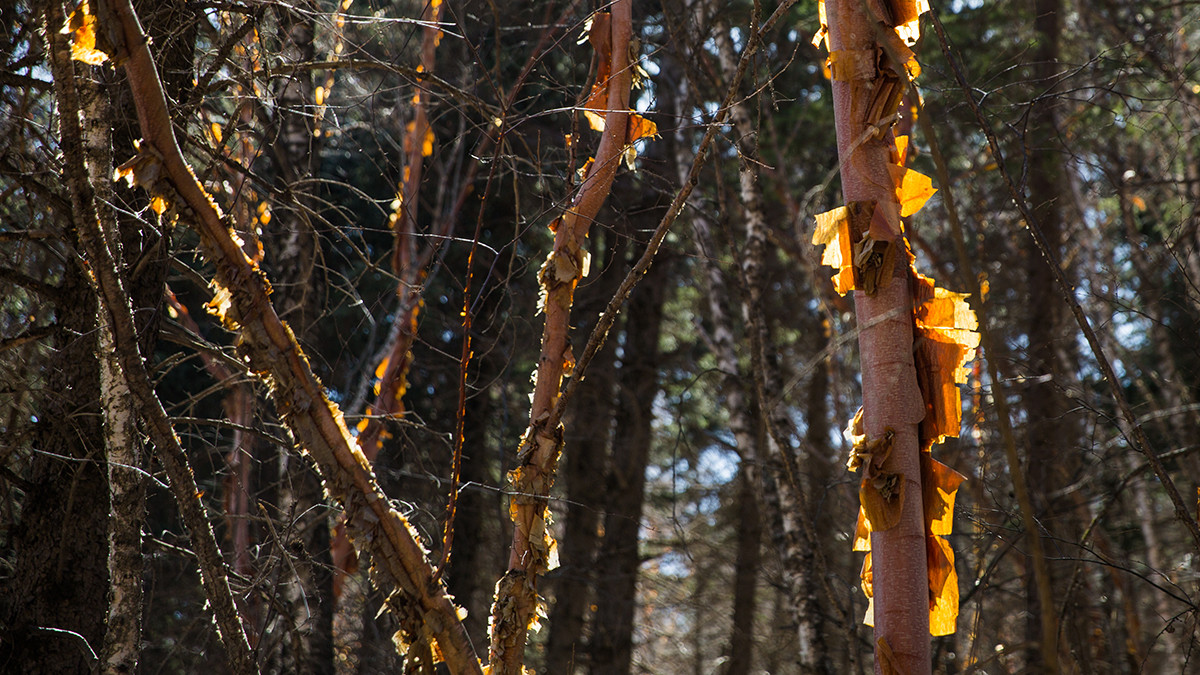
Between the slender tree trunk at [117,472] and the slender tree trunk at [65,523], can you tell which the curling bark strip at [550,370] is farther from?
the slender tree trunk at [65,523]

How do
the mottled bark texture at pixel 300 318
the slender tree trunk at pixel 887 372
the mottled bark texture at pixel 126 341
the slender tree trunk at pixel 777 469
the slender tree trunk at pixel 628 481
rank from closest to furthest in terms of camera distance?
the slender tree trunk at pixel 887 372 → the mottled bark texture at pixel 126 341 → the mottled bark texture at pixel 300 318 → the slender tree trunk at pixel 777 469 → the slender tree trunk at pixel 628 481

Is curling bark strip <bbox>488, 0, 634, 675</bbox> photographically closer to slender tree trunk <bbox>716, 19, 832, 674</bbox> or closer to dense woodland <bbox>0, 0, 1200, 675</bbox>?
dense woodland <bbox>0, 0, 1200, 675</bbox>

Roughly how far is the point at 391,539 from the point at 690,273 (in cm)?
818

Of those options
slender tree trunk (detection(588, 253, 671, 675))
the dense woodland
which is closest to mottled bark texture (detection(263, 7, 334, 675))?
the dense woodland

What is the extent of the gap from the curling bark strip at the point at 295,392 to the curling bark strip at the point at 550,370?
250mm

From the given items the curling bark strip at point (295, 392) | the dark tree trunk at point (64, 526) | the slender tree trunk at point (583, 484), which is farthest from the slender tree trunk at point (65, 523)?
the slender tree trunk at point (583, 484)

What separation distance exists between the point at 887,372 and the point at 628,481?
7.33 m

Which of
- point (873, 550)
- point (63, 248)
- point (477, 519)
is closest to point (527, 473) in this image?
point (873, 550)

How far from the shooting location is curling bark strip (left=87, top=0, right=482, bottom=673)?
2098 mm

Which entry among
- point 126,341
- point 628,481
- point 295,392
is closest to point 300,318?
point 126,341

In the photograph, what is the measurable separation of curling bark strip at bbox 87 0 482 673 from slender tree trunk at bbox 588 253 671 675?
632 cm

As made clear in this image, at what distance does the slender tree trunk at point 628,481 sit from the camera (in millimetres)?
8484

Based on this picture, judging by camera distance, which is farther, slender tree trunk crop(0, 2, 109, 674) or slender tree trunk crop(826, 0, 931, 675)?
slender tree trunk crop(0, 2, 109, 674)

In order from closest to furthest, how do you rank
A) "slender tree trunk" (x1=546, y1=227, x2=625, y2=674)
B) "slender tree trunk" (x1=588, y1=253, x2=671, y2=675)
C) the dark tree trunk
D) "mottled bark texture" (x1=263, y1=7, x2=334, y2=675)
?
the dark tree trunk → "mottled bark texture" (x1=263, y1=7, x2=334, y2=675) → "slender tree trunk" (x1=588, y1=253, x2=671, y2=675) → "slender tree trunk" (x1=546, y1=227, x2=625, y2=674)
